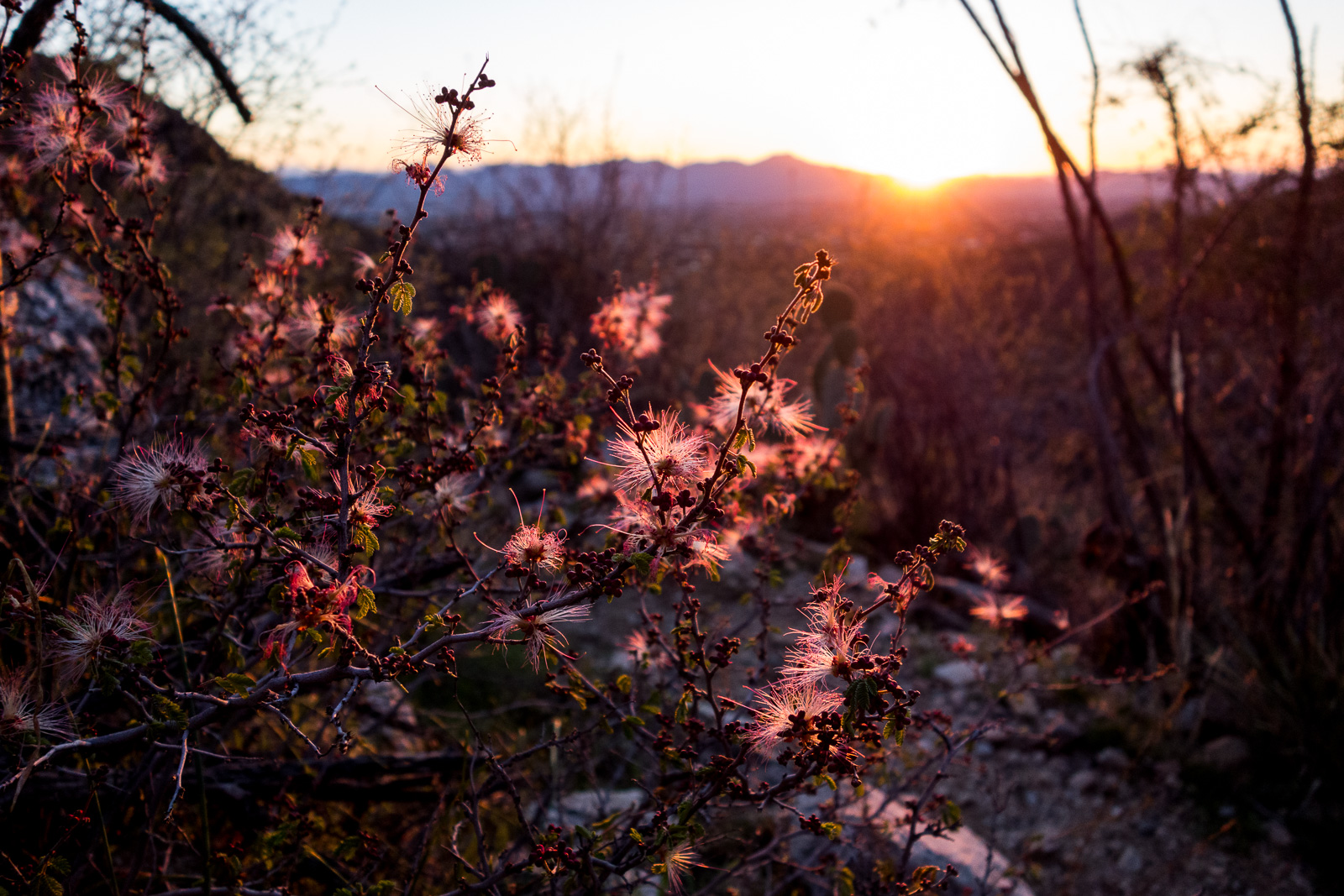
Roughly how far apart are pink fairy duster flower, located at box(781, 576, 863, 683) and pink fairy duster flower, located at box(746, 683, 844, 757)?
28 millimetres

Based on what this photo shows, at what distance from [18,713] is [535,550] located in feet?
2.83

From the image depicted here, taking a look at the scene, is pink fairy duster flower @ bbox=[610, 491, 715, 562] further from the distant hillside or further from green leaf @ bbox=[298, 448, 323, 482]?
the distant hillside

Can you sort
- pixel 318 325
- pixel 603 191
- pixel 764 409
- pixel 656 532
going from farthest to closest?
pixel 603 191 → pixel 318 325 → pixel 764 409 → pixel 656 532

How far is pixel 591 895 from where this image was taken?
4.60 ft

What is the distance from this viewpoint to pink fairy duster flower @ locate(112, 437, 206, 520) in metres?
1.25

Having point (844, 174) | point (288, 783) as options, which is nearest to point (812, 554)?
point (288, 783)

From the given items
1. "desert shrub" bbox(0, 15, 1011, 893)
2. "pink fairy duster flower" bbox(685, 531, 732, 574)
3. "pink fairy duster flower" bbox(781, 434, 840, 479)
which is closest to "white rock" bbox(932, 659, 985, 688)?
"desert shrub" bbox(0, 15, 1011, 893)

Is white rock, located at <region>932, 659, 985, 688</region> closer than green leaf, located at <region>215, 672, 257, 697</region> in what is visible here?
No

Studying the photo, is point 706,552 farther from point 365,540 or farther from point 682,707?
point 365,540

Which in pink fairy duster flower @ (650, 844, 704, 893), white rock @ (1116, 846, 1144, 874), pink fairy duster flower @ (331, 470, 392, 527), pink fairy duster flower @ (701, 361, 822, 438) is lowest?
white rock @ (1116, 846, 1144, 874)

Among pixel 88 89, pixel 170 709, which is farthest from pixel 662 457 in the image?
pixel 88 89

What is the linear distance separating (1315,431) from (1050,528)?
2842mm

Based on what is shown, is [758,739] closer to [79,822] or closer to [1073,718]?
[79,822]

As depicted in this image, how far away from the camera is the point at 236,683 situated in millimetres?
1114
